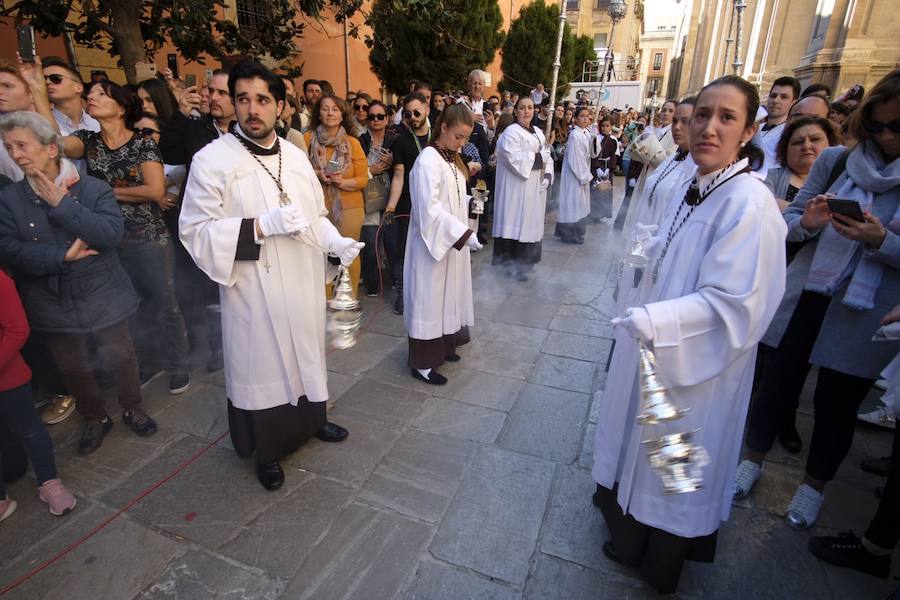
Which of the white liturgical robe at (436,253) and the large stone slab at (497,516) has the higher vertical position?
the white liturgical robe at (436,253)

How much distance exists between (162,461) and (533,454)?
2205 millimetres

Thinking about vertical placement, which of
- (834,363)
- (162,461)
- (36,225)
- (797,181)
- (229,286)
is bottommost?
(162,461)

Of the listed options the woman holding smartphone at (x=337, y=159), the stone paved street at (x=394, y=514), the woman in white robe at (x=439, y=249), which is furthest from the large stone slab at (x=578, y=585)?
the woman holding smartphone at (x=337, y=159)

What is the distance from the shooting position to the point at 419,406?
3.51m

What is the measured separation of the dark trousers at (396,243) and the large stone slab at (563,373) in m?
1.92

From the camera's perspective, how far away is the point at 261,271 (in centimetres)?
245

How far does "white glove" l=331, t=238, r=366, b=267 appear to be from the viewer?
2506 millimetres

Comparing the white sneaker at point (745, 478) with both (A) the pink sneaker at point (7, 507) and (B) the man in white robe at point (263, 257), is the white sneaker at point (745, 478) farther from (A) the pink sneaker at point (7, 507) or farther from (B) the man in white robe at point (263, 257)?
(A) the pink sneaker at point (7, 507)

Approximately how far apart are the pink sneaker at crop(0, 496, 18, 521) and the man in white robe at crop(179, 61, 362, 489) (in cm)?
108

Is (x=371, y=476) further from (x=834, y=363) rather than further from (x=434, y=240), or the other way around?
(x=834, y=363)

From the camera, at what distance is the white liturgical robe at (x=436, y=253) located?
350cm

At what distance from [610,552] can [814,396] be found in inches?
54.7

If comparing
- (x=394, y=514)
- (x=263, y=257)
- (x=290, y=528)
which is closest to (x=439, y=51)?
(x=263, y=257)

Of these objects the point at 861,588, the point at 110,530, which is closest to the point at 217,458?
the point at 110,530
